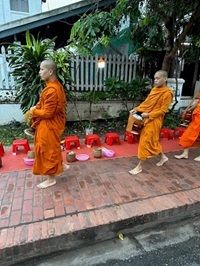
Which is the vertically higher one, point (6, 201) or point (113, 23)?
point (113, 23)

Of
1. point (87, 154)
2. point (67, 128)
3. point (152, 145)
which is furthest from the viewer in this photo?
point (67, 128)

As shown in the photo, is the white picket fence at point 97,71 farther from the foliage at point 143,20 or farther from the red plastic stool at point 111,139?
the red plastic stool at point 111,139

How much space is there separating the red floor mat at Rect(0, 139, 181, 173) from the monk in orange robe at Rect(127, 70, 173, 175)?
2.93 feet

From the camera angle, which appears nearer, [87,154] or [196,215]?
[196,215]

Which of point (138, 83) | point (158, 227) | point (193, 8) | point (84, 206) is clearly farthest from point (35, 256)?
point (193, 8)

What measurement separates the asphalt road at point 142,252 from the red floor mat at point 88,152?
1817mm

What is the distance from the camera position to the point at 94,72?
6676 mm

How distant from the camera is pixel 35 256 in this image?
2.27m

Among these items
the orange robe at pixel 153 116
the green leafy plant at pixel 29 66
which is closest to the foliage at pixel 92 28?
the green leafy plant at pixel 29 66

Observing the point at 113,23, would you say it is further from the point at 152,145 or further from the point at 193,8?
the point at 152,145

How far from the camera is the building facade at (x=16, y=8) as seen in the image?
1181cm

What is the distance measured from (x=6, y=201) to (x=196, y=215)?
2251mm

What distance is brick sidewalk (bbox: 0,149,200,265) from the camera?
7.61 ft

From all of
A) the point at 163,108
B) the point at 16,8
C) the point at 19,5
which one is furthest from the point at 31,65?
the point at 19,5
